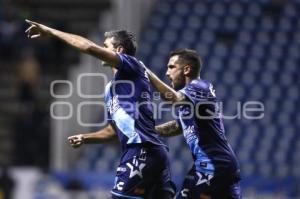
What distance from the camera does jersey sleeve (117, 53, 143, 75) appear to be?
5895mm

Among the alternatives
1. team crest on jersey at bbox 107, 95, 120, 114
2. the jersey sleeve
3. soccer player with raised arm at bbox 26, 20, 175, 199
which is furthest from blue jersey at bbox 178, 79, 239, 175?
team crest on jersey at bbox 107, 95, 120, 114

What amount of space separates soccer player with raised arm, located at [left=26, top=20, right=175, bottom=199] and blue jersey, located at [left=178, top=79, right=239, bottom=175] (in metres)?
0.29

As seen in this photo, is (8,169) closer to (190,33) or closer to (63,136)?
(63,136)

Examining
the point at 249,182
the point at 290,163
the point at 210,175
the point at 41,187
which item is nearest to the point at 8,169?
the point at 41,187

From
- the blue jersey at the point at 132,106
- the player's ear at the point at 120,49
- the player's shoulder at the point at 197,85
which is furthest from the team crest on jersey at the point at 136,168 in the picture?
the player's ear at the point at 120,49

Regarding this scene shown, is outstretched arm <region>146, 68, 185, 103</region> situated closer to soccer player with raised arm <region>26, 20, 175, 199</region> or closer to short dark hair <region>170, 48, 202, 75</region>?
soccer player with raised arm <region>26, 20, 175, 199</region>

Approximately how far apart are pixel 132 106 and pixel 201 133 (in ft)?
1.98

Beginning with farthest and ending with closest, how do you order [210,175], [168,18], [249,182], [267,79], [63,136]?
[168,18] < [267,79] < [63,136] < [249,182] < [210,175]

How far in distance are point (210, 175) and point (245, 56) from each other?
27.4ft

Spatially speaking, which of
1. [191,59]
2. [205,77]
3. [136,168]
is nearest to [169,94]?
[191,59]

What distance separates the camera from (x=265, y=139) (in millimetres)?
12938

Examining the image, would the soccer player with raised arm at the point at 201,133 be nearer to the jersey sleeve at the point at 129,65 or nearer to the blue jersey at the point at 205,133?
the blue jersey at the point at 205,133

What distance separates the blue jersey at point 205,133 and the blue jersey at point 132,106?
1.04ft

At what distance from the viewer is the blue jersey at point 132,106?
6.00 meters
